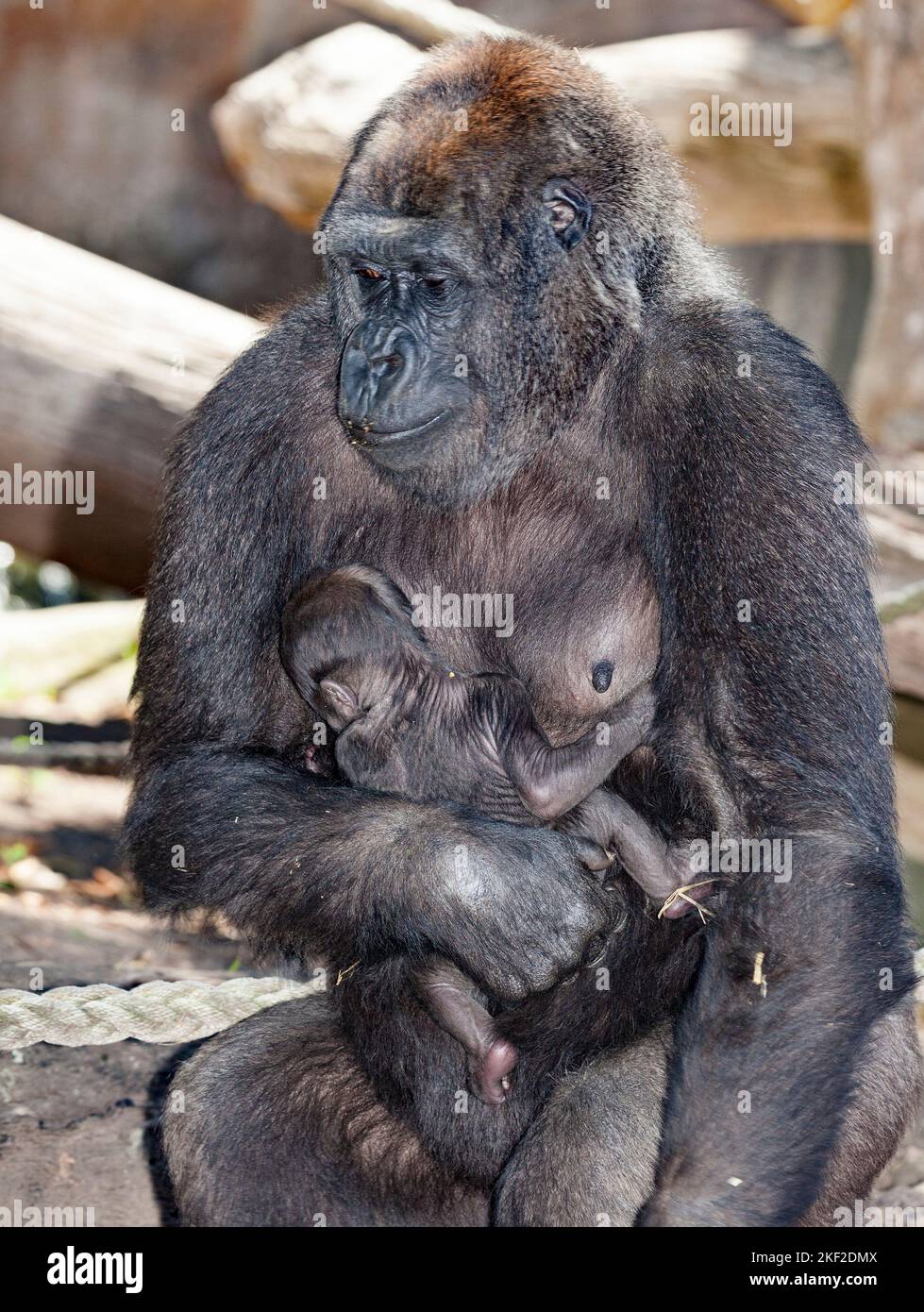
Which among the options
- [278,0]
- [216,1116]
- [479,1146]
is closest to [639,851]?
[479,1146]

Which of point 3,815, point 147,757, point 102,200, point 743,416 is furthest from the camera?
point 102,200

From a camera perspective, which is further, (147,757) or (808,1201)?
(147,757)

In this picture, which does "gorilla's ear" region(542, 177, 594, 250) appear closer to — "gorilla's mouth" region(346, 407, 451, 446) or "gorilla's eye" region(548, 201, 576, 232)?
"gorilla's eye" region(548, 201, 576, 232)

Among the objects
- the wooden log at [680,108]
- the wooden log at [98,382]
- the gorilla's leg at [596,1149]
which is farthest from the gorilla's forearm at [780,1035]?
the wooden log at [680,108]

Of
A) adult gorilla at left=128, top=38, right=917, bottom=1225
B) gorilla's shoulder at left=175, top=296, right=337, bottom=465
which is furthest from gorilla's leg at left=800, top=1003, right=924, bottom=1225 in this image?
gorilla's shoulder at left=175, top=296, right=337, bottom=465

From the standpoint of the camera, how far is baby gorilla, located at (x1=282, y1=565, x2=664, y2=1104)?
3.46 meters

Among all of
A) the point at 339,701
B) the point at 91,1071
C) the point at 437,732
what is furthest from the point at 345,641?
the point at 91,1071

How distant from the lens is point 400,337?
3.41 meters

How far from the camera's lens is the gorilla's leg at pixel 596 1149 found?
10.4 ft

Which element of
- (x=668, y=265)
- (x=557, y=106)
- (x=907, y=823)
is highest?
(x=557, y=106)

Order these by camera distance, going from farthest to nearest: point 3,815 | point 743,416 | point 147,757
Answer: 1. point 3,815
2. point 147,757
3. point 743,416

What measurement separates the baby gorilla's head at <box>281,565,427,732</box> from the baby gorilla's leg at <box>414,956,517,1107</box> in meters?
0.67

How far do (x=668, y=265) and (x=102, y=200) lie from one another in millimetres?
14478

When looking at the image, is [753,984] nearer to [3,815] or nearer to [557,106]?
[557,106]
